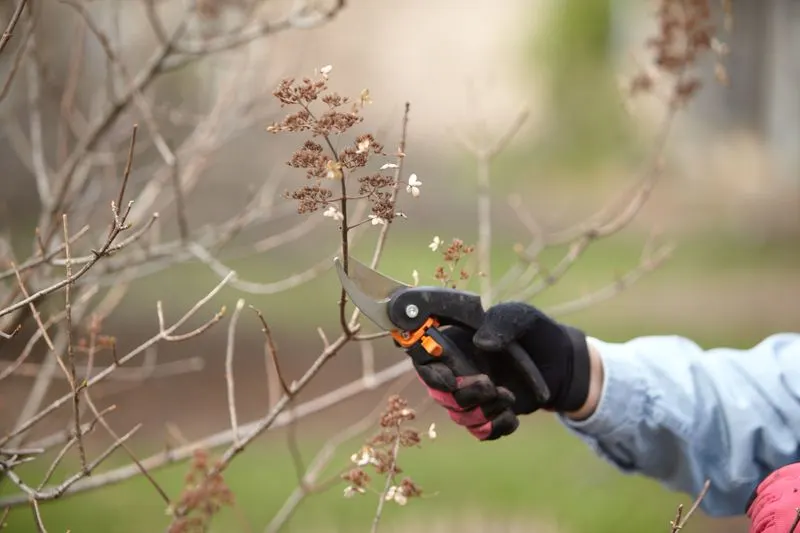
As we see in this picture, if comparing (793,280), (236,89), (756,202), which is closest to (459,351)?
(236,89)

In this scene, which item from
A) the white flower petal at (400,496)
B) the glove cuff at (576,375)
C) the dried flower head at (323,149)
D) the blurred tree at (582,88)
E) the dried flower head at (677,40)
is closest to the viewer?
the dried flower head at (323,149)

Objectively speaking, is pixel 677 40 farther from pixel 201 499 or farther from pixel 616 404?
pixel 201 499

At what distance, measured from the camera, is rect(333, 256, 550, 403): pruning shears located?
1352mm

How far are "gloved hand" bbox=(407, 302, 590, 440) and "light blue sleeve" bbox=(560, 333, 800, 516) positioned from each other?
Result: 79 mm

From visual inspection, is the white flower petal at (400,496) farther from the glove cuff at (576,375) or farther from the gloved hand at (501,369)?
the glove cuff at (576,375)

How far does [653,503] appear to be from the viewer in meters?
4.27

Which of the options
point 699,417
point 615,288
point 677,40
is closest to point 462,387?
point 699,417

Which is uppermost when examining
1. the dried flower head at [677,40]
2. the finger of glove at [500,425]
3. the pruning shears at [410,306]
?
the dried flower head at [677,40]

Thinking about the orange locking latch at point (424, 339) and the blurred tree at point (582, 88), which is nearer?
the orange locking latch at point (424, 339)

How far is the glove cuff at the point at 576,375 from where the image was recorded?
5.57ft

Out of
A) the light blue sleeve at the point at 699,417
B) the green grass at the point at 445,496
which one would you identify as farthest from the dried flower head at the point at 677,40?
the green grass at the point at 445,496

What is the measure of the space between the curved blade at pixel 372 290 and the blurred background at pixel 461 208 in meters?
0.36

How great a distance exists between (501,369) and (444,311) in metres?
0.25

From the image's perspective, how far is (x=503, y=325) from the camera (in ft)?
4.87
